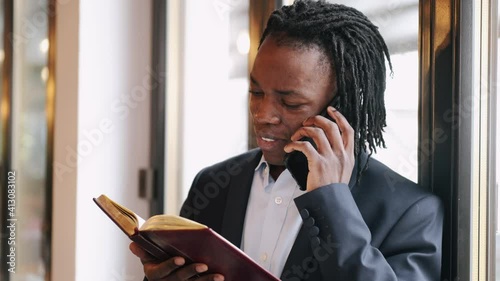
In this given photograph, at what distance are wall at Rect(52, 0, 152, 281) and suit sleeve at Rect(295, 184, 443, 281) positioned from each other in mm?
1409

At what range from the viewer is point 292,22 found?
1.20 meters

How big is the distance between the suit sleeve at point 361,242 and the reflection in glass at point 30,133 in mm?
1755

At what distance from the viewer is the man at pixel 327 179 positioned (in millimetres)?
1066

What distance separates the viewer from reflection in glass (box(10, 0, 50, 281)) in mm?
2594

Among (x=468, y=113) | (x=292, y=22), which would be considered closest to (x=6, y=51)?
(x=292, y=22)

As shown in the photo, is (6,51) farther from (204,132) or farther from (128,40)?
(204,132)

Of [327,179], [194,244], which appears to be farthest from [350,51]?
[194,244]

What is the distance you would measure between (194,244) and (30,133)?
6.23 feet

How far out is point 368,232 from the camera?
1.07 metres

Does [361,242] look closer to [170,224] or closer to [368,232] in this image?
[368,232]

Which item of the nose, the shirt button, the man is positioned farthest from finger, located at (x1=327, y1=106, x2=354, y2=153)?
the shirt button

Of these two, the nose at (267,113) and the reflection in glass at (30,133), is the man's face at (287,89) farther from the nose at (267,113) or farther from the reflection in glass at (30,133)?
the reflection in glass at (30,133)

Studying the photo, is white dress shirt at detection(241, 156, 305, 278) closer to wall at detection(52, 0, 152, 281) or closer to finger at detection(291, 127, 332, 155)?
finger at detection(291, 127, 332, 155)

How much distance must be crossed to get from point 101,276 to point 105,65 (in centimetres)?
79
